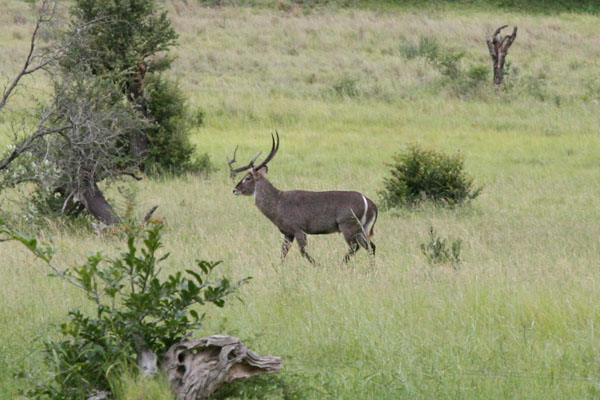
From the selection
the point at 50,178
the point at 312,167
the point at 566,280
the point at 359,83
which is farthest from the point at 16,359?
the point at 359,83

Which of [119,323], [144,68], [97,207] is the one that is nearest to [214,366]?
[119,323]

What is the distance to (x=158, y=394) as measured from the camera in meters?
4.35

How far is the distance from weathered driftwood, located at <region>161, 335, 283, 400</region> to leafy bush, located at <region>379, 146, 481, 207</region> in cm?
941

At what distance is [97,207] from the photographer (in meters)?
11.4

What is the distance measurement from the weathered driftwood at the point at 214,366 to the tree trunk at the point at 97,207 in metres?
7.01

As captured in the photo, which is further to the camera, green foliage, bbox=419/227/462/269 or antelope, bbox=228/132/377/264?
antelope, bbox=228/132/377/264

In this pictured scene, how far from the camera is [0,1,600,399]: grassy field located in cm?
525

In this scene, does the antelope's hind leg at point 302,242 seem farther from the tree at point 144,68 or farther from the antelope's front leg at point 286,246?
the tree at point 144,68

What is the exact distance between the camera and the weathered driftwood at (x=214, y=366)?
14.3 feet

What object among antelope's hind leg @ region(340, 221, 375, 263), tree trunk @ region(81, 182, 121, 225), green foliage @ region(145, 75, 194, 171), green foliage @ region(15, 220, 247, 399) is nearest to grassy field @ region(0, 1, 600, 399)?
antelope's hind leg @ region(340, 221, 375, 263)

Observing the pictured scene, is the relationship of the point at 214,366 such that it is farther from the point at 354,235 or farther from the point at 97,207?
the point at 97,207

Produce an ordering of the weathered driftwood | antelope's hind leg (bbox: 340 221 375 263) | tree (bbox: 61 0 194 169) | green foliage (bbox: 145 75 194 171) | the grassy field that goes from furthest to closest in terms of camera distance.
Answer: green foliage (bbox: 145 75 194 171) → tree (bbox: 61 0 194 169) → antelope's hind leg (bbox: 340 221 375 263) → the grassy field → the weathered driftwood

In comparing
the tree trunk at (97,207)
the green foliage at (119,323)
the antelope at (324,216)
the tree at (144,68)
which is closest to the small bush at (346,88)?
the tree at (144,68)

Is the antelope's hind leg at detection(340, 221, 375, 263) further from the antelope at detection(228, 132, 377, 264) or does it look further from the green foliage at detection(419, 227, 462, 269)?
the green foliage at detection(419, 227, 462, 269)
